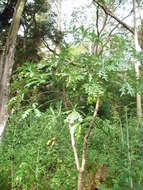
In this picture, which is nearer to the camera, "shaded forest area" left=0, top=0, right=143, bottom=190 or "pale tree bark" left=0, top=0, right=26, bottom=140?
"shaded forest area" left=0, top=0, right=143, bottom=190

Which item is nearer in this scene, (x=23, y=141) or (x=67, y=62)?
(x=67, y=62)

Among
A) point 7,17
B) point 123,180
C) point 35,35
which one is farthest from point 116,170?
point 35,35

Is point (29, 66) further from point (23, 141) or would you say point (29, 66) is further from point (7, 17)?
point (7, 17)

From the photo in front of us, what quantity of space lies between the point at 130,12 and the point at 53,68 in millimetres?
11622

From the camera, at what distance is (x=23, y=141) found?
3.37 m

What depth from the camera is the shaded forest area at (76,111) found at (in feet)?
4.74

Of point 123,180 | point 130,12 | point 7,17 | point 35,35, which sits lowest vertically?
point 123,180

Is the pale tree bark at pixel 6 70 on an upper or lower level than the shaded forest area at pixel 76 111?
upper

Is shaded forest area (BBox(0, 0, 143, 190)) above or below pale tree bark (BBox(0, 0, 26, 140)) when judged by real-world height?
below

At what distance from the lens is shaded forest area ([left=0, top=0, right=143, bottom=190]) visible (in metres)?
1.44

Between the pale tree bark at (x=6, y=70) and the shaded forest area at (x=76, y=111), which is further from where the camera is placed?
the pale tree bark at (x=6, y=70)

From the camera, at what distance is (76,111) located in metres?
1.47

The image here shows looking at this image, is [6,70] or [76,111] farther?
[6,70]

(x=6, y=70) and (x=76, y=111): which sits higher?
(x=6, y=70)
